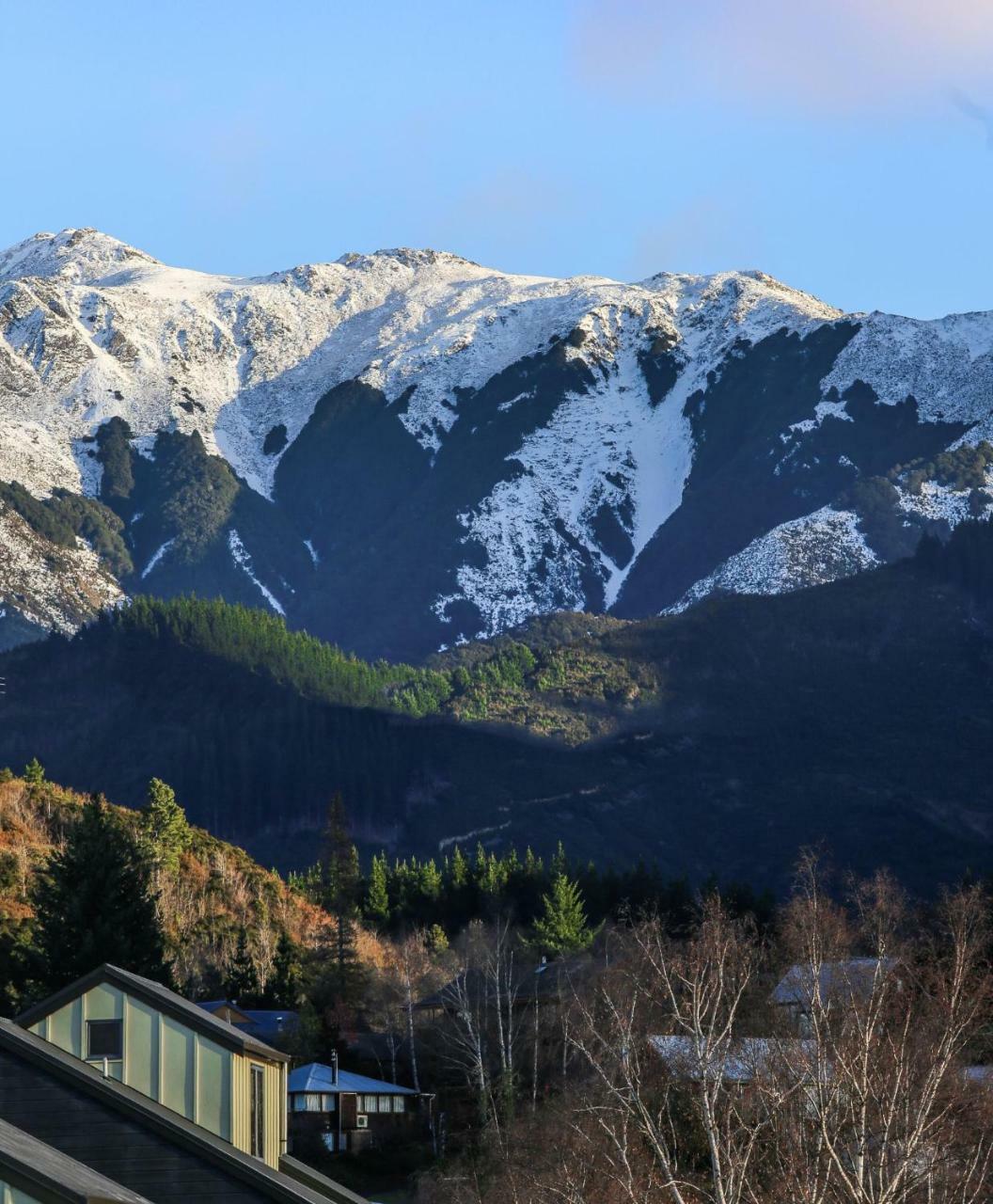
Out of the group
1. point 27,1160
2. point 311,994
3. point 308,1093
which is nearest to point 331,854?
point 311,994

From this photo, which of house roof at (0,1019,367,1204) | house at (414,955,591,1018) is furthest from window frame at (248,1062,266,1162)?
house at (414,955,591,1018)

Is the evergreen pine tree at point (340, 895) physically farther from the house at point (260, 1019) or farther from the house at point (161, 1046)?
the house at point (161, 1046)

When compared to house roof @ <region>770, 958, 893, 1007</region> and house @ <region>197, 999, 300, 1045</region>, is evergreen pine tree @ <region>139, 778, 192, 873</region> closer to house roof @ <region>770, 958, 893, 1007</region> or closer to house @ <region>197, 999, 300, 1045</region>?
house @ <region>197, 999, 300, 1045</region>

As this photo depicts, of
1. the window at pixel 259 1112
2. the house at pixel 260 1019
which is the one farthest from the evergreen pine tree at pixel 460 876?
the window at pixel 259 1112

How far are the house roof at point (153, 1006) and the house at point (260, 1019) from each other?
58.9 metres

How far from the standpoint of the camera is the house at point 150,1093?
25.8 meters

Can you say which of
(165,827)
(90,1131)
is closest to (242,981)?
(165,827)

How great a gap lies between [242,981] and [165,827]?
1930 cm

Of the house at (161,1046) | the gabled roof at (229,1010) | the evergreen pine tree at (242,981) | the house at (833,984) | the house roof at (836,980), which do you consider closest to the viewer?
the house at (161,1046)

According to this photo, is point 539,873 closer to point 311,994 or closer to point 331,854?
point 331,854

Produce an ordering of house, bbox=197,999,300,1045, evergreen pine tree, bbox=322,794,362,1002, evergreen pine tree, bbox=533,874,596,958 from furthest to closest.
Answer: evergreen pine tree, bbox=533,874,596,958
evergreen pine tree, bbox=322,794,362,1002
house, bbox=197,999,300,1045

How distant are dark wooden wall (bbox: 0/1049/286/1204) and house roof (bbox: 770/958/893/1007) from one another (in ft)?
56.9

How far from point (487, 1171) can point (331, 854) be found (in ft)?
178

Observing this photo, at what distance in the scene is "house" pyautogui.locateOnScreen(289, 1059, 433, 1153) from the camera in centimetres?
7981
